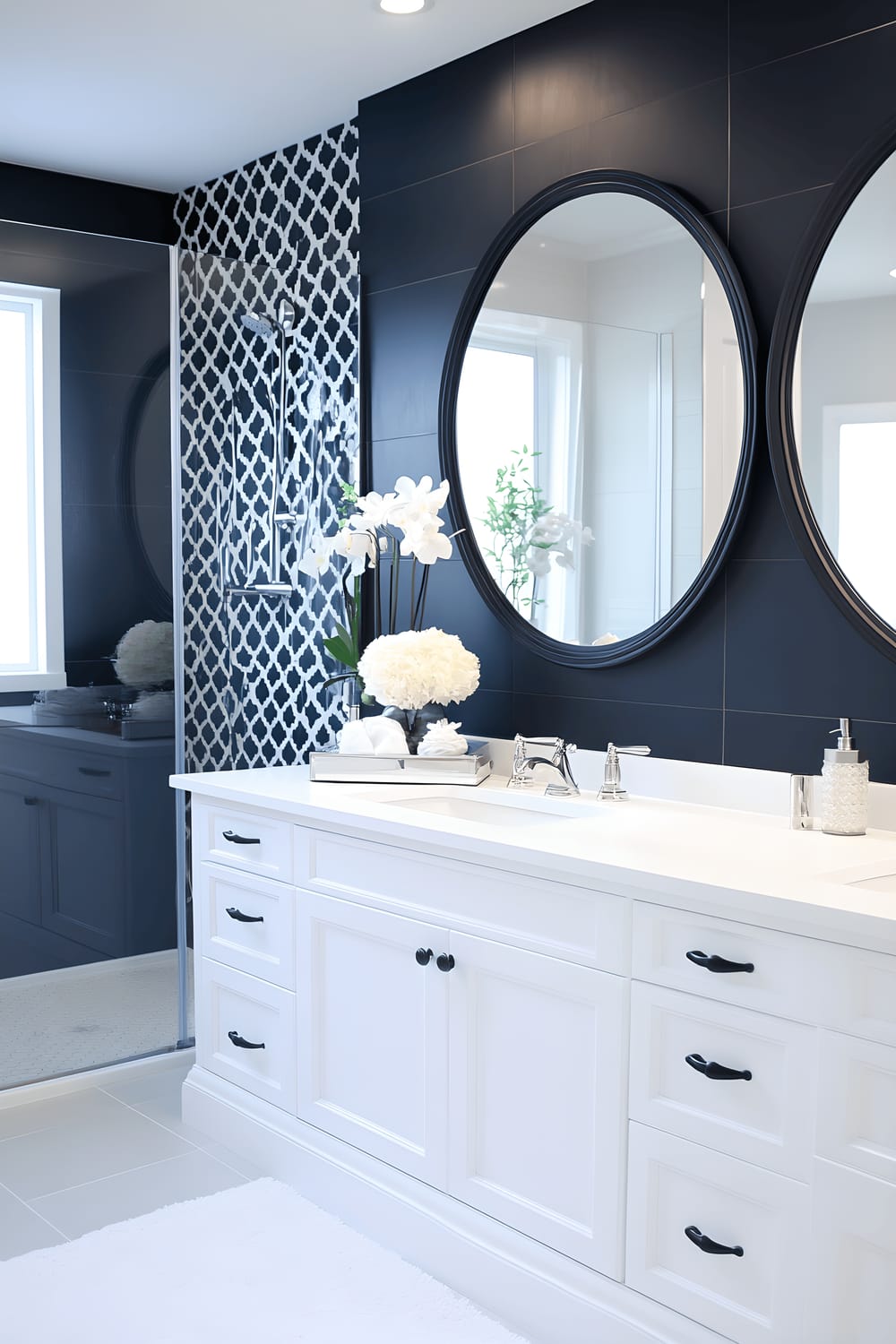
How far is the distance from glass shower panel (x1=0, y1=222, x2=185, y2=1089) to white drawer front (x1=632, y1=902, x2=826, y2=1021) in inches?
67.2

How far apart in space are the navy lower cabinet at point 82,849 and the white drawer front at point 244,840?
395 millimetres

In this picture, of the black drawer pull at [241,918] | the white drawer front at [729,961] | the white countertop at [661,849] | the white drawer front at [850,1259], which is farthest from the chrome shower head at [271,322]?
the white drawer front at [850,1259]

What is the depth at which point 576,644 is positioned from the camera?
2676 mm

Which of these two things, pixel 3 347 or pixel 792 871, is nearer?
pixel 792 871

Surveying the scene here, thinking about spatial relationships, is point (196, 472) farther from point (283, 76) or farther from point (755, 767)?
point (755, 767)

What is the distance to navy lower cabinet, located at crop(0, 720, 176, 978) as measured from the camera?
117 inches

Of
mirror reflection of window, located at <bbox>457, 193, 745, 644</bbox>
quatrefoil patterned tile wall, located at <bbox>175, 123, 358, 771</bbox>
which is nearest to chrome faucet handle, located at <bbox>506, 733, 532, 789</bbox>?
mirror reflection of window, located at <bbox>457, 193, 745, 644</bbox>

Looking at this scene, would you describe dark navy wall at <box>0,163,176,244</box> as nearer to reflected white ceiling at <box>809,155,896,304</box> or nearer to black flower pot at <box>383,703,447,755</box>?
black flower pot at <box>383,703,447,755</box>

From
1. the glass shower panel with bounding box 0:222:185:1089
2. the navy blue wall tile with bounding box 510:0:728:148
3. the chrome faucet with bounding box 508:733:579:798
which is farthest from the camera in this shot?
the glass shower panel with bounding box 0:222:185:1089

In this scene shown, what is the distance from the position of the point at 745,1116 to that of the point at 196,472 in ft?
7.20

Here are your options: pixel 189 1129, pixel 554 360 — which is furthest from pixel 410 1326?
pixel 554 360

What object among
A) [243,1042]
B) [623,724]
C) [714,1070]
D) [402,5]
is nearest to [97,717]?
[243,1042]

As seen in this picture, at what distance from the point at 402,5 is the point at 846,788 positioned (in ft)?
6.21

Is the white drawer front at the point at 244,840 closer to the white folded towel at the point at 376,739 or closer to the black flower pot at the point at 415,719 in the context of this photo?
the white folded towel at the point at 376,739
